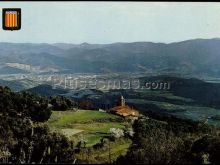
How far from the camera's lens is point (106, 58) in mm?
24438

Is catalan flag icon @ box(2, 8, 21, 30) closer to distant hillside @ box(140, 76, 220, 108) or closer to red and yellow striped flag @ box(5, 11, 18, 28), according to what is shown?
red and yellow striped flag @ box(5, 11, 18, 28)

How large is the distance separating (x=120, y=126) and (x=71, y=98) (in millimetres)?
2467

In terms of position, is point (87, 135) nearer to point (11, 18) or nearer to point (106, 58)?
point (106, 58)

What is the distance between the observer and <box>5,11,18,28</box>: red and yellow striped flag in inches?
297

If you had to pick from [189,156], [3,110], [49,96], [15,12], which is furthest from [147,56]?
[15,12]

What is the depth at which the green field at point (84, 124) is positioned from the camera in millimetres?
16844

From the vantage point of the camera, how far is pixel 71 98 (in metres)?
20.3

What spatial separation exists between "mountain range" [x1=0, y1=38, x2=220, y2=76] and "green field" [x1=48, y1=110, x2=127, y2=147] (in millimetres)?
2711

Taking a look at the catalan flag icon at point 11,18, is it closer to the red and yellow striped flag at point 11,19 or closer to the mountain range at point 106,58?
the red and yellow striped flag at point 11,19

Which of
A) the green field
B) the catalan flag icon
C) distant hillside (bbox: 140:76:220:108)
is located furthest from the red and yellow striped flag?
distant hillside (bbox: 140:76:220:108)

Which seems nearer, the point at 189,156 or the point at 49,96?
the point at 189,156

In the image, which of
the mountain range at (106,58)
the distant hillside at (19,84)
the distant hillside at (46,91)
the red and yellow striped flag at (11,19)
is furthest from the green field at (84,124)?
Answer: the red and yellow striped flag at (11,19)

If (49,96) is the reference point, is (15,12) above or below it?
above

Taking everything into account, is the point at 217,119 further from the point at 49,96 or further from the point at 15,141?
the point at 15,141
